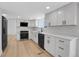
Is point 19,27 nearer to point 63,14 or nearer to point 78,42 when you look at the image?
point 63,14

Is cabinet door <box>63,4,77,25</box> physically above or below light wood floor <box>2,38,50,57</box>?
above

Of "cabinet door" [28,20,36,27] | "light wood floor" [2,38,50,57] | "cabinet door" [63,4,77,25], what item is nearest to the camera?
"cabinet door" [63,4,77,25]

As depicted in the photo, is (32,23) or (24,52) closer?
(24,52)

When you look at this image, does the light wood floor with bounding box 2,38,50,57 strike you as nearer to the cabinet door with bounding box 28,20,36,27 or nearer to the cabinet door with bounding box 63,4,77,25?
the cabinet door with bounding box 63,4,77,25

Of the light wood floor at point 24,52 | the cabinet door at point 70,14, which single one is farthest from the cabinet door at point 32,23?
the cabinet door at point 70,14

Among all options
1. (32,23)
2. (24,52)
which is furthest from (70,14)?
(32,23)

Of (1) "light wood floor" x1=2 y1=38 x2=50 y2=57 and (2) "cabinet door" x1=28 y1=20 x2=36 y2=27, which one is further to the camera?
(2) "cabinet door" x1=28 y1=20 x2=36 y2=27

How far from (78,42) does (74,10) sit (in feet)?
3.49

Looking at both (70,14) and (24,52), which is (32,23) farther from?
(70,14)

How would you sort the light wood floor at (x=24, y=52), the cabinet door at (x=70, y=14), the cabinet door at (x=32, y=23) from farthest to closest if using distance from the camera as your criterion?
the cabinet door at (x=32, y=23) < the light wood floor at (x=24, y=52) < the cabinet door at (x=70, y=14)

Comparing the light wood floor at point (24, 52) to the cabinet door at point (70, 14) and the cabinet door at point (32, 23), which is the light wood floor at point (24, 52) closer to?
the cabinet door at point (70, 14)

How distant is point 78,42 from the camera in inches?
124

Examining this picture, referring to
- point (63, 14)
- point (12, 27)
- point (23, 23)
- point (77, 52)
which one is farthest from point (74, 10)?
point (12, 27)

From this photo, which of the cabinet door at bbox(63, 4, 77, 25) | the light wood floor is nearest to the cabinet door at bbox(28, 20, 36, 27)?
the light wood floor
